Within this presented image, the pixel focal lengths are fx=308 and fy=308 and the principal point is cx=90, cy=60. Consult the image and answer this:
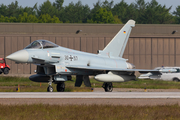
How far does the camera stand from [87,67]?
20.2 metres

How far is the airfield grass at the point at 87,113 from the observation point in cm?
955

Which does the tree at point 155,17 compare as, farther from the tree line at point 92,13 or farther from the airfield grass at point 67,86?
the airfield grass at point 67,86

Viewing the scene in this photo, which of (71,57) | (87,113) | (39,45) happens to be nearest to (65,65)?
(71,57)

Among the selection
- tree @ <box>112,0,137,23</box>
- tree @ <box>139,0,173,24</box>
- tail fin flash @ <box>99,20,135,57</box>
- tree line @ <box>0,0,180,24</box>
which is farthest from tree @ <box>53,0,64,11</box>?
tail fin flash @ <box>99,20,135,57</box>

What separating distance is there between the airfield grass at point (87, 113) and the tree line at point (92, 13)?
328 feet

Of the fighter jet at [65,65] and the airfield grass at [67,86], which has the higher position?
the fighter jet at [65,65]

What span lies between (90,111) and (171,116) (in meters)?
2.70

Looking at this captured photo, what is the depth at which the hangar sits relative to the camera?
46.8 meters

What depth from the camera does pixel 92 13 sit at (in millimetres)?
131875

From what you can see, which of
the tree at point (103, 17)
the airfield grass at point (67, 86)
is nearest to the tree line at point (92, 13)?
the tree at point (103, 17)

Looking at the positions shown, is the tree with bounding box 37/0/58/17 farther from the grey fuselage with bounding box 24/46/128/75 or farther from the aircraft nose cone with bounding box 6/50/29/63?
the aircraft nose cone with bounding box 6/50/29/63

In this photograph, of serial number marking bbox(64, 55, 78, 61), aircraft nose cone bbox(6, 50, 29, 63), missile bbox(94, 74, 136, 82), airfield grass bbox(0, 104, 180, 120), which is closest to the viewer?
airfield grass bbox(0, 104, 180, 120)

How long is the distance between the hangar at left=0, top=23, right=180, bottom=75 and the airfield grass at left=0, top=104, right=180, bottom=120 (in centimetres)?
3621

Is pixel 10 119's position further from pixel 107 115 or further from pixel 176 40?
pixel 176 40
